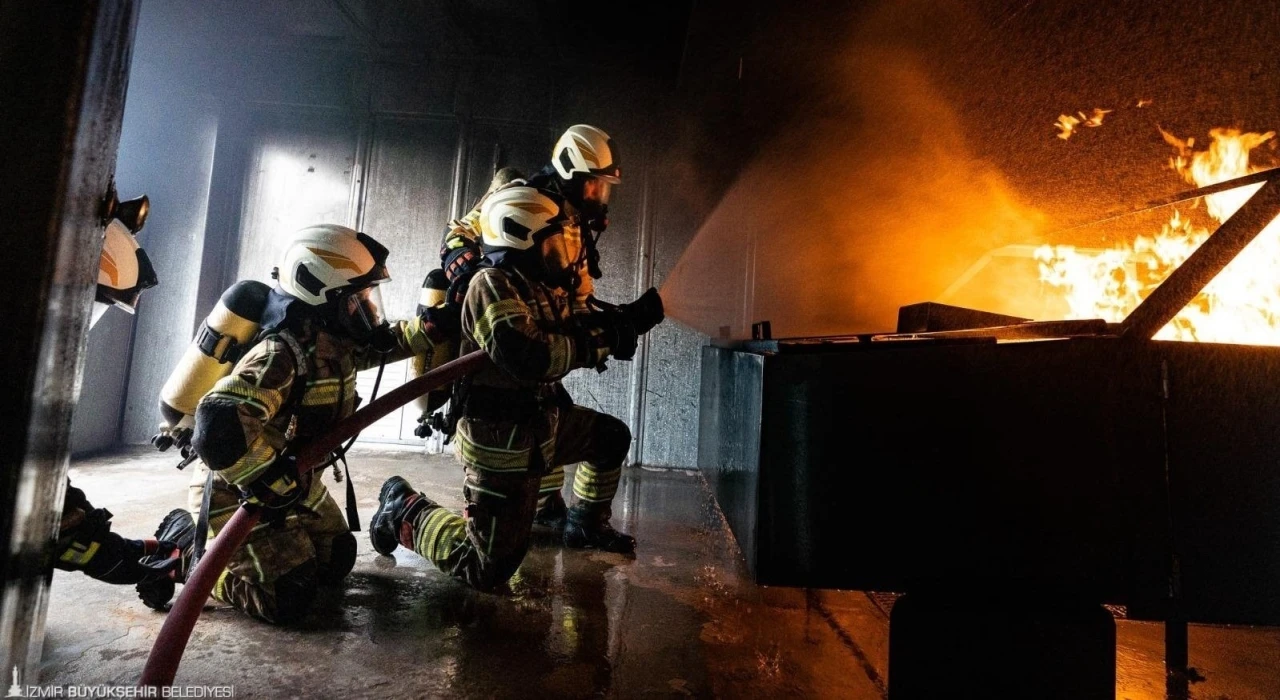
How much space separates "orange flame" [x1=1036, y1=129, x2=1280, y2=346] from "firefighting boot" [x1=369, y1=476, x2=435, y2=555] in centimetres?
306

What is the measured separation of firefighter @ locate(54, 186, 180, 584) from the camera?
6.12 feet

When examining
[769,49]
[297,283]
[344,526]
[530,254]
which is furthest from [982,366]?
[769,49]

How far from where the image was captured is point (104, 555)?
1.93m

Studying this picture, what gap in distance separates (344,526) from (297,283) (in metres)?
1.13

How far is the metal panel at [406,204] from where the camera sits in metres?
5.43

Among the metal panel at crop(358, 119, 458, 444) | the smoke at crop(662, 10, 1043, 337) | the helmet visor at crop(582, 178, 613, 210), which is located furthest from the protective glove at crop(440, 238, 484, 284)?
the metal panel at crop(358, 119, 458, 444)

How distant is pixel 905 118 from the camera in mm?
3809

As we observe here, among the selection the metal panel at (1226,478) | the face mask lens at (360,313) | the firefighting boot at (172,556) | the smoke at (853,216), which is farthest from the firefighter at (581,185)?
the metal panel at (1226,478)

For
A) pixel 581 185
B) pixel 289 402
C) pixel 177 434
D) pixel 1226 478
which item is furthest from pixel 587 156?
pixel 1226 478

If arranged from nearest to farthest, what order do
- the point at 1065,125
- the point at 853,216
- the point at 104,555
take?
the point at 104,555 < the point at 1065,125 < the point at 853,216

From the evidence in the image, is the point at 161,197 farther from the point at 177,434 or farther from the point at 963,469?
the point at 963,469

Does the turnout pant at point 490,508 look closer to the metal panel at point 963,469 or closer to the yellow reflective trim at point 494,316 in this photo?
the yellow reflective trim at point 494,316

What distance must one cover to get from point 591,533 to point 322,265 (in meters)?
1.92

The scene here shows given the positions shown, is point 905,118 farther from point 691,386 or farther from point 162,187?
point 162,187
